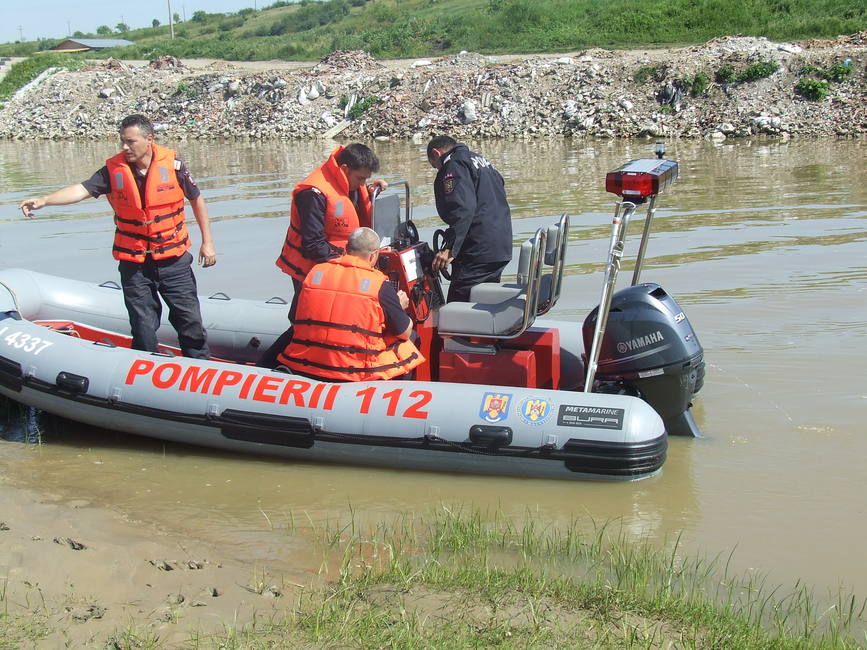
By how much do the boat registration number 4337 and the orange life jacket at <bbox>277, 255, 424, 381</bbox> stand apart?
1406 millimetres

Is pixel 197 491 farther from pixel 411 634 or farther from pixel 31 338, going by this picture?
pixel 411 634

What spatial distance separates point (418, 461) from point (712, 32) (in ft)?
72.5

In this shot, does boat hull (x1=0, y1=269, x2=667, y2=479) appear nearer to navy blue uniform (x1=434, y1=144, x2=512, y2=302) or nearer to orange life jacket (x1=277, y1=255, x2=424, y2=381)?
orange life jacket (x1=277, y1=255, x2=424, y2=381)

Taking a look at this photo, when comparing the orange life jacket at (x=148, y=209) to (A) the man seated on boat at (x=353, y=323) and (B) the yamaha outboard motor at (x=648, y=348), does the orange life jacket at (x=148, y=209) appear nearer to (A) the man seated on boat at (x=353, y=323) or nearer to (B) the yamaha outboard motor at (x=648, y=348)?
(A) the man seated on boat at (x=353, y=323)

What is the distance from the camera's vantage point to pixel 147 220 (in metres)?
5.22

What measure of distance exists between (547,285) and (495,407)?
0.81m

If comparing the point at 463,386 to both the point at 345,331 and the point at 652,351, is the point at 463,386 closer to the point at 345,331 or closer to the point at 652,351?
the point at 345,331

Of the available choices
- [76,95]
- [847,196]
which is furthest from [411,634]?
[76,95]

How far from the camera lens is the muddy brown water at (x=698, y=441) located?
4125 millimetres

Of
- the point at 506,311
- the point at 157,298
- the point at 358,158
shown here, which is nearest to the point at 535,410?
the point at 506,311

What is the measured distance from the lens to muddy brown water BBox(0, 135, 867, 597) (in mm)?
4125

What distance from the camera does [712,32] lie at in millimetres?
24297

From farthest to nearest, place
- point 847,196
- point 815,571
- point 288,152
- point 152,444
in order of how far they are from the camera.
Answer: point 288,152
point 847,196
point 152,444
point 815,571

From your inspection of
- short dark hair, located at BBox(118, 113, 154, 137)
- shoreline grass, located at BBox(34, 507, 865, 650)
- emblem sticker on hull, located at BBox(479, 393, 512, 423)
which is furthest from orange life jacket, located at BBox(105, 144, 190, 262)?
shoreline grass, located at BBox(34, 507, 865, 650)
